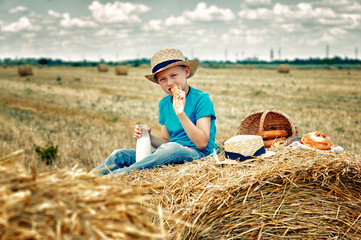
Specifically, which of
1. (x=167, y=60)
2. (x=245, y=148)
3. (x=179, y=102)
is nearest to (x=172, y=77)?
(x=167, y=60)

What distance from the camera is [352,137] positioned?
7.27 meters

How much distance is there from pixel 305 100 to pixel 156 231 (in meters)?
14.0

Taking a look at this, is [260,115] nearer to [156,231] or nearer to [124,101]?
[156,231]

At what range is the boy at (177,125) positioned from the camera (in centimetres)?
325

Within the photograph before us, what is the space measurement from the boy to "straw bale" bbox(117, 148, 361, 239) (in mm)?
374

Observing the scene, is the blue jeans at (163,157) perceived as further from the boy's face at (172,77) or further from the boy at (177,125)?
the boy's face at (172,77)

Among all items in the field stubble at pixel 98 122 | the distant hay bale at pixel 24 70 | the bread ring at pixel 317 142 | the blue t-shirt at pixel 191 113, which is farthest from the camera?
the distant hay bale at pixel 24 70

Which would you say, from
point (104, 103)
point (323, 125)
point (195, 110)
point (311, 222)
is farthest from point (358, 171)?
point (104, 103)

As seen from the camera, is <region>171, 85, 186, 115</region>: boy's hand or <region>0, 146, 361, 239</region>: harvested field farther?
<region>171, 85, 186, 115</region>: boy's hand

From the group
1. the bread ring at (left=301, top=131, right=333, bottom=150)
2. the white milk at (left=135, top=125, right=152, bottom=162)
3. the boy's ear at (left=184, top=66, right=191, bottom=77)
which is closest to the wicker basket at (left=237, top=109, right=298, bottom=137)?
the bread ring at (left=301, top=131, right=333, bottom=150)

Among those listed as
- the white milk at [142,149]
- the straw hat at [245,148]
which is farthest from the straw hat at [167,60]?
the straw hat at [245,148]

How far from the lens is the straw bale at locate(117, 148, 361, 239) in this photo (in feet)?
8.11

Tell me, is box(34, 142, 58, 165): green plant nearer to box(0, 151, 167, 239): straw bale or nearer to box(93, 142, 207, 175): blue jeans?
box(93, 142, 207, 175): blue jeans

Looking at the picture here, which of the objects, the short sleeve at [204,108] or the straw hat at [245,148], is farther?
the short sleeve at [204,108]
